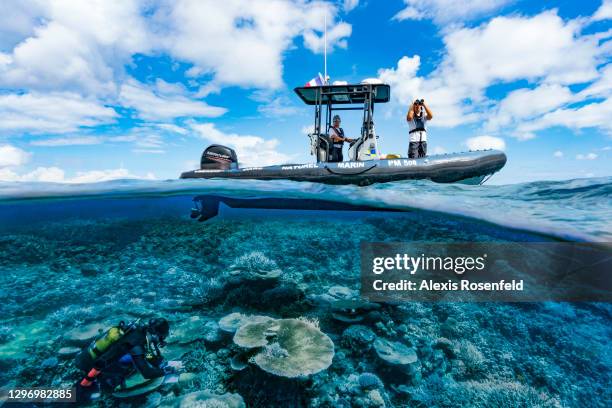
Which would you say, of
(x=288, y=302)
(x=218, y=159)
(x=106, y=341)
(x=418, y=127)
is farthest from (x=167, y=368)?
(x=418, y=127)

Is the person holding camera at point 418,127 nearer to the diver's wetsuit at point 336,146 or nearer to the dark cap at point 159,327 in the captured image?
the diver's wetsuit at point 336,146

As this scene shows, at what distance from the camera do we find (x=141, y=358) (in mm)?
3852

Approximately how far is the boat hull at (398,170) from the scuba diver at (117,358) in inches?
195

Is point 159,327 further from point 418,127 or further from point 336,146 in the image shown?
point 418,127

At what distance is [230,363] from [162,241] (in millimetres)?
6205

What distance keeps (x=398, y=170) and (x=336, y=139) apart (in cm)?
253

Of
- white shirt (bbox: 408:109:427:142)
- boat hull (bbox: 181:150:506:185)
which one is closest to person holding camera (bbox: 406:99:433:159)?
white shirt (bbox: 408:109:427:142)

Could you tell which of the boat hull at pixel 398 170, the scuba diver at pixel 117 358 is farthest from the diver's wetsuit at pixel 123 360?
the boat hull at pixel 398 170

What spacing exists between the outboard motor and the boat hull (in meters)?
0.68

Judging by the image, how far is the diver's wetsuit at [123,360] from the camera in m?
3.75

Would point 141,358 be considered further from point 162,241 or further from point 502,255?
point 502,255

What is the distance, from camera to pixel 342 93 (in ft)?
29.5

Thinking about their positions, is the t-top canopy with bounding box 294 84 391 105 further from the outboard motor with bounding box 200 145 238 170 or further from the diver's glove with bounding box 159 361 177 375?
the diver's glove with bounding box 159 361 177 375

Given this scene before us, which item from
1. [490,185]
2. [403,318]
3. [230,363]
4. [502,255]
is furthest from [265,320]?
[502,255]
